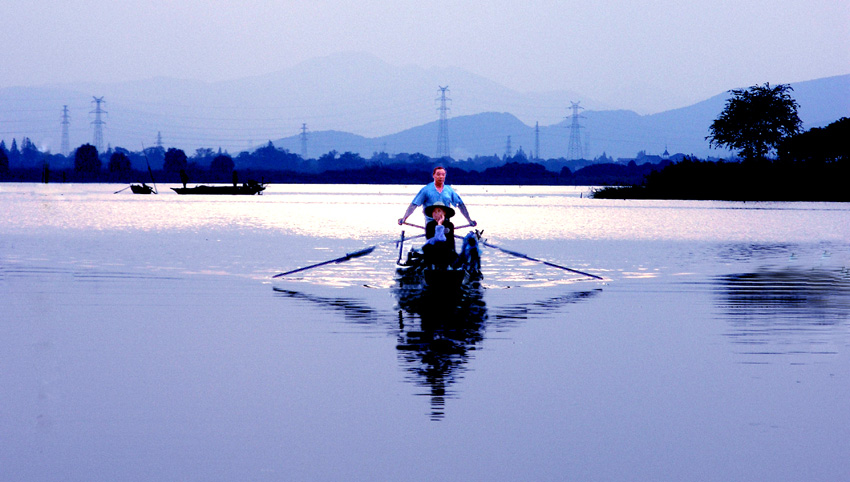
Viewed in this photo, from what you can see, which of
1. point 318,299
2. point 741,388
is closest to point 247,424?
point 741,388

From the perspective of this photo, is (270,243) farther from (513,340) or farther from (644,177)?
(644,177)

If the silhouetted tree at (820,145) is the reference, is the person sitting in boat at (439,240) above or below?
below

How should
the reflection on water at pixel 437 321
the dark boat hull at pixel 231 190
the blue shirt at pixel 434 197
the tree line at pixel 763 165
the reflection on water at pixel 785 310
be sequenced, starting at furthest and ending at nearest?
the dark boat hull at pixel 231 190, the tree line at pixel 763 165, the blue shirt at pixel 434 197, the reflection on water at pixel 785 310, the reflection on water at pixel 437 321

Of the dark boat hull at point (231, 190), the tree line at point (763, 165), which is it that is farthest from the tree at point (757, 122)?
the dark boat hull at point (231, 190)

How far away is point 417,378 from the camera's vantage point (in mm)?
12414

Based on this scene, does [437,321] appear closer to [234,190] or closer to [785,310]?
[785,310]

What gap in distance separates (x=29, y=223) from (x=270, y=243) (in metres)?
22.1

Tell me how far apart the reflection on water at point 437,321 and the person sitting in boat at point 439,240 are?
26.9 inches

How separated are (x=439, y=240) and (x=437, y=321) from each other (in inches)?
172

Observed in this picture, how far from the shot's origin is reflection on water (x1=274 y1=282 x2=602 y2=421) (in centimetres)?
1260

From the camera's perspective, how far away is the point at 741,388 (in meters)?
11.9

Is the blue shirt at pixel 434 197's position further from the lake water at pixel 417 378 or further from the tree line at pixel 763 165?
the tree line at pixel 763 165

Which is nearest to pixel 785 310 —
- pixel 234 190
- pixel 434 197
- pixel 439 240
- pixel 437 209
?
pixel 439 240

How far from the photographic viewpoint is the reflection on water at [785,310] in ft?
50.3
